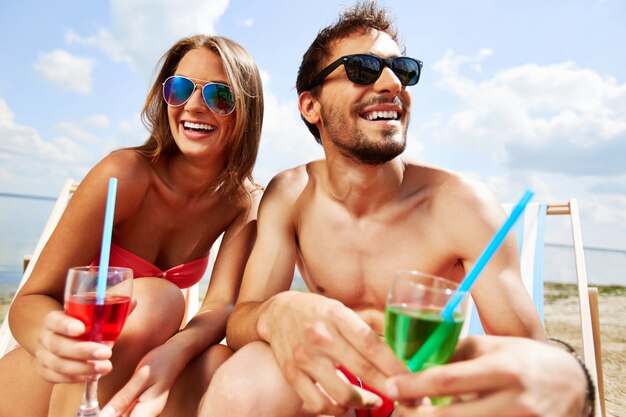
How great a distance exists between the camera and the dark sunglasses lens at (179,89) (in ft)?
7.23

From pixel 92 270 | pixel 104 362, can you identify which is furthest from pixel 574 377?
pixel 92 270

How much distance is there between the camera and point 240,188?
8.23ft

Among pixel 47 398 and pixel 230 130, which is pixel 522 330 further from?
pixel 47 398

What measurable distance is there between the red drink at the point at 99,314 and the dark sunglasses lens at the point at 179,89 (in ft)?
3.55

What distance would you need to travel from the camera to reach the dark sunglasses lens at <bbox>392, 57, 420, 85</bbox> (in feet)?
6.90

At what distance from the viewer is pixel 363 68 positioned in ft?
6.88

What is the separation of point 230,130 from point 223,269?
654 mm

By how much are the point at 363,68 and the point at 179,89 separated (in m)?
0.83

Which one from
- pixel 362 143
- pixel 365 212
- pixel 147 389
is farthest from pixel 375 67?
pixel 147 389

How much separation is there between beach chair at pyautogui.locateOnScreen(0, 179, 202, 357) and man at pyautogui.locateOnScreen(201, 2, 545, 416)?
0.97m

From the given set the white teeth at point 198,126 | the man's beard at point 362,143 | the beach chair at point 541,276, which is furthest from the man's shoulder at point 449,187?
the white teeth at point 198,126

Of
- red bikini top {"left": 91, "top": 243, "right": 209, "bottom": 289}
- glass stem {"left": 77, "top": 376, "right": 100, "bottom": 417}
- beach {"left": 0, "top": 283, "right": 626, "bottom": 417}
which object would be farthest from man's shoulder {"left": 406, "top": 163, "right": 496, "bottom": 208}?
beach {"left": 0, "top": 283, "right": 626, "bottom": 417}

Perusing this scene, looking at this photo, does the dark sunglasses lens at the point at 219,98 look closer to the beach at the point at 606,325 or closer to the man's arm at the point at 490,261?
the man's arm at the point at 490,261

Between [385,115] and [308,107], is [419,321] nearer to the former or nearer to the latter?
[385,115]
